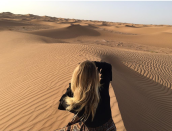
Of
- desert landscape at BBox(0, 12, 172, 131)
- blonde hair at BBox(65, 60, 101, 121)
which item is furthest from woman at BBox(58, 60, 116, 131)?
desert landscape at BBox(0, 12, 172, 131)

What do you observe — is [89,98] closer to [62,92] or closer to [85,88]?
[85,88]

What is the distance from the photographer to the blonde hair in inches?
61.1

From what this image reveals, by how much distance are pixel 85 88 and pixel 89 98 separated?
0.12 m

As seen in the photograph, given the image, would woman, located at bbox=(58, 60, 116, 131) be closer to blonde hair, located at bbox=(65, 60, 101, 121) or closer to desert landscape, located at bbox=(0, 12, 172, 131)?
blonde hair, located at bbox=(65, 60, 101, 121)

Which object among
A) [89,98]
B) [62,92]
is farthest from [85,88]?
[62,92]

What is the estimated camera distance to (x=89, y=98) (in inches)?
62.3

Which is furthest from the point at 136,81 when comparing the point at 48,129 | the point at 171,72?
the point at 48,129

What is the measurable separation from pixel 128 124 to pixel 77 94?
87.5 inches

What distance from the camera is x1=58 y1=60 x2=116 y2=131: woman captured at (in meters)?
1.56

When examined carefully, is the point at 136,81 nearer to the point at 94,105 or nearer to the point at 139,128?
the point at 139,128

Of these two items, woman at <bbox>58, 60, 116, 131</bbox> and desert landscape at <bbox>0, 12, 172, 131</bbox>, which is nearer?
woman at <bbox>58, 60, 116, 131</bbox>

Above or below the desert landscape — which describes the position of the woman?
above

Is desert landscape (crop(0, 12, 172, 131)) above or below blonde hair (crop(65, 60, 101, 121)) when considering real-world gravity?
below

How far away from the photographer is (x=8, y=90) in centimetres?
471
